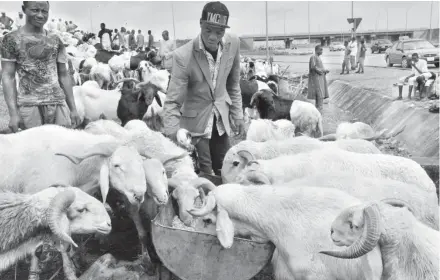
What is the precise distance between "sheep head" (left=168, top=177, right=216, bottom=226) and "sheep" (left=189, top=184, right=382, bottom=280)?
26 cm

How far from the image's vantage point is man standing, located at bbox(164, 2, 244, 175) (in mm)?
4980

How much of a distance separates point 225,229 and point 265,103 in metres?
6.92

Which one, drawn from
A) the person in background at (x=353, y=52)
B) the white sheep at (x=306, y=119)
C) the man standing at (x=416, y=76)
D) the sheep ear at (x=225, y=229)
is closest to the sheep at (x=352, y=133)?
the white sheep at (x=306, y=119)

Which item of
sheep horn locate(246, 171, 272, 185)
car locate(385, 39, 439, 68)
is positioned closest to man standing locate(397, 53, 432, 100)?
car locate(385, 39, 439, 68)

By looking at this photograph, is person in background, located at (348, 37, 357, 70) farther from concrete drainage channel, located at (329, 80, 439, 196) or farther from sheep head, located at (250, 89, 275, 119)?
sheep head, located at (250, 89, 275, 119)

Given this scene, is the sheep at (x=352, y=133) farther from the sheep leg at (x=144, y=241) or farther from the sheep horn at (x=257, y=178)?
the sheep leg at (x=144, y=241)

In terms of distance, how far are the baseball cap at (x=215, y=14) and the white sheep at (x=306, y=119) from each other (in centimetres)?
526

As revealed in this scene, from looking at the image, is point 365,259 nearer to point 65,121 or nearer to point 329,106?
point 65,121

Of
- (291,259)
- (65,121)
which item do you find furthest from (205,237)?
(65,121)

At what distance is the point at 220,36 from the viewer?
486 centimetres

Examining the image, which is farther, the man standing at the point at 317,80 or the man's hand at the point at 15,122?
the man standing at the point at 317,80

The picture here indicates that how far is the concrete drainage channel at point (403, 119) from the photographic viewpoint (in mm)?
9005

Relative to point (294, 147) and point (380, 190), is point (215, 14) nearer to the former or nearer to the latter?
point (294, 147)

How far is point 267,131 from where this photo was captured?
813 centimetres
